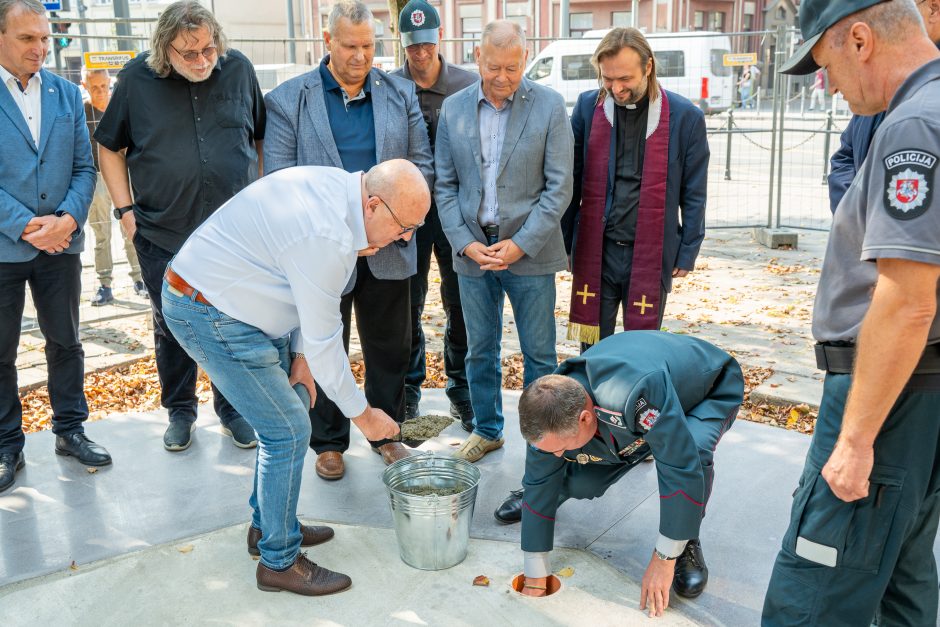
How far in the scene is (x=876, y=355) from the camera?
1.91 meters

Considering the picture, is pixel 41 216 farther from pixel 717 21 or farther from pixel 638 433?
pixel 717 21

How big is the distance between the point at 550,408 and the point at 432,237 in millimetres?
2030

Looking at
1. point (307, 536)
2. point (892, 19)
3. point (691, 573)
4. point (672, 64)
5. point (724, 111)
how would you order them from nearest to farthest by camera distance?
point (892, 19) → point (691, 573) → point (307, 536) → point (672, 64) → point (724, 111)

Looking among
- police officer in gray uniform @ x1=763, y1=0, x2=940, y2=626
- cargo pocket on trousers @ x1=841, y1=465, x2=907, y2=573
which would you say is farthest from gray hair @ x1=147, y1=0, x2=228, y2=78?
cargo pocket on trousers @ x1=841, y1=465, x2=907, y2=573

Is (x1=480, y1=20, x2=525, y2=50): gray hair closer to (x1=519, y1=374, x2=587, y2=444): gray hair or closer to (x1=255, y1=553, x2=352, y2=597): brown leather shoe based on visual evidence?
(x1=519, y1=374, x2=587, y2=444): gray hair

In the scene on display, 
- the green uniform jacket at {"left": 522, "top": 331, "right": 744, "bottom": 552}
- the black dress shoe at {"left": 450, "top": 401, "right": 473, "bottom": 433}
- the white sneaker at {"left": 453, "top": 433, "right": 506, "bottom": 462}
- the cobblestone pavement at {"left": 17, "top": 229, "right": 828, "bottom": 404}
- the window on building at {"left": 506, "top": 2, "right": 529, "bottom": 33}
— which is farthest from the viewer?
the window on building at {"left": 506, "top": 2, "right": 529, "bottom": 33}

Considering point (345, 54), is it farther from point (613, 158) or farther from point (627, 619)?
point (627, 619)

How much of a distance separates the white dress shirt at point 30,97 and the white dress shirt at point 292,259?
1.61 metres

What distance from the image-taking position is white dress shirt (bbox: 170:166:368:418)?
8.59ft

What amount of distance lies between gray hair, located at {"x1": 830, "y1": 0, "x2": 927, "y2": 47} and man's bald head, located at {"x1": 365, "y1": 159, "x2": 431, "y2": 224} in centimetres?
124

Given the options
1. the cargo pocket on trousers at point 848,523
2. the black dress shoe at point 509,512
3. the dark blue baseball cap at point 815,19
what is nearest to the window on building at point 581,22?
the black dress shoe at point 509,512

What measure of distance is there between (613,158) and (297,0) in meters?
37.0

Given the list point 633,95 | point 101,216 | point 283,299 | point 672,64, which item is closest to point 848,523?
point 283,299

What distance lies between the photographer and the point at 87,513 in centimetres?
369
